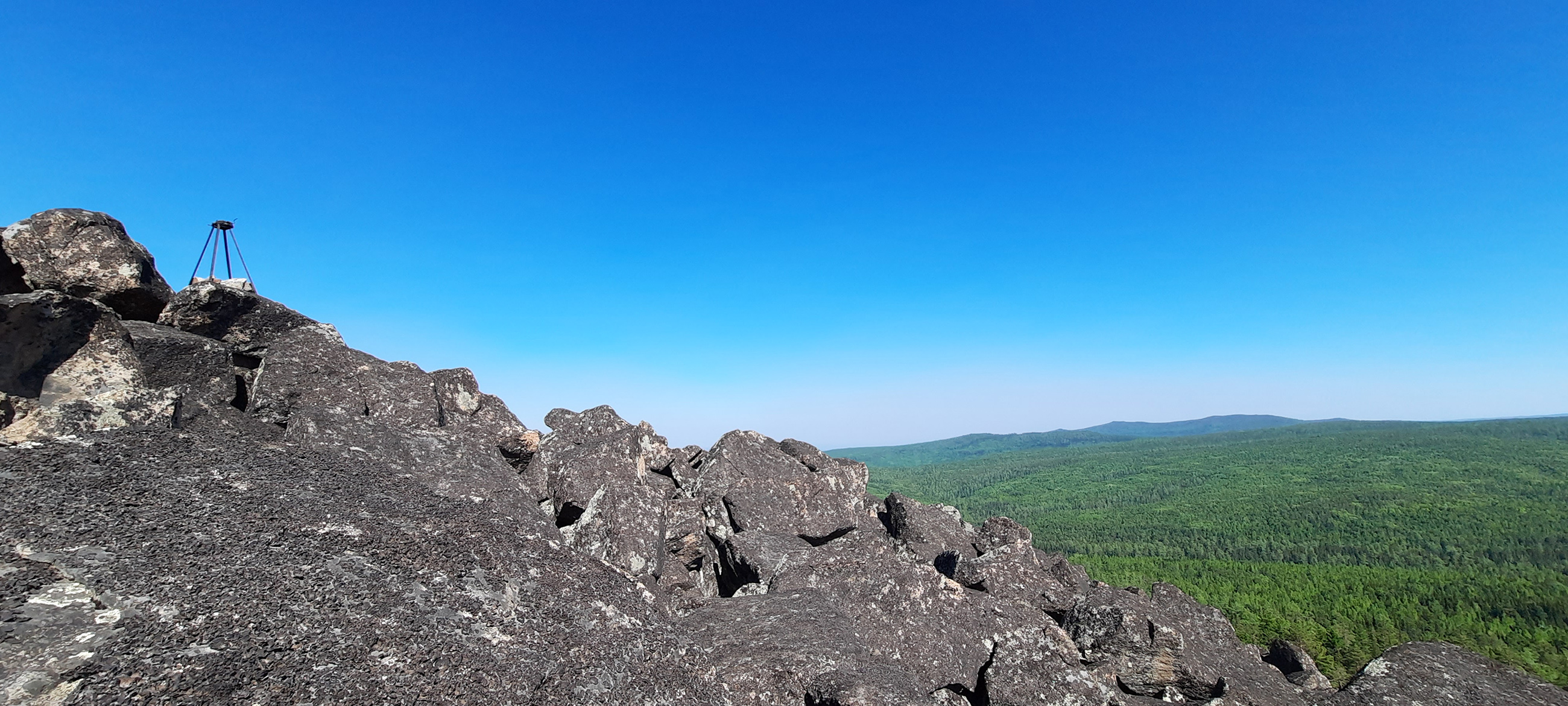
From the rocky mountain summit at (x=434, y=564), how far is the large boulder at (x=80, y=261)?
3cm

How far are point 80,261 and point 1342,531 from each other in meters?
85.9

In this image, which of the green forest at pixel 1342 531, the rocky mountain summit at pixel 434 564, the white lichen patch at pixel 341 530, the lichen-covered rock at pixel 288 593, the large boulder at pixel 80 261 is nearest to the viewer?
the lichen-covered rock at pixel 288 593

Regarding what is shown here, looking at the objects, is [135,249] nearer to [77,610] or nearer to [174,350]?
[174,350]

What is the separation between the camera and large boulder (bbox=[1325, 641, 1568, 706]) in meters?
8.97

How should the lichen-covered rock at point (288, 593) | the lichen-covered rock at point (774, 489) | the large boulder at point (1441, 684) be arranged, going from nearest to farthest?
1. the lichen-covered rock at point (288, 593)
2. the large boulder at point (1441, 684)
3. the lichen-covered rock at point (774, 489)

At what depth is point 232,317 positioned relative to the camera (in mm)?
10305

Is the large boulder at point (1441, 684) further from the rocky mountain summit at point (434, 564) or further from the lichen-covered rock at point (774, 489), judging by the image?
the lichen-covered rock at point (774, 489)

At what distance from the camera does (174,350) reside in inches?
332

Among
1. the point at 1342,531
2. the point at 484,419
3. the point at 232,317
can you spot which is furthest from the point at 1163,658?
the point at 1342,531

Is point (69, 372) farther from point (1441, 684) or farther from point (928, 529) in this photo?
point (1441, 684)

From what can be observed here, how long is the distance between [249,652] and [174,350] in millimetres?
6900

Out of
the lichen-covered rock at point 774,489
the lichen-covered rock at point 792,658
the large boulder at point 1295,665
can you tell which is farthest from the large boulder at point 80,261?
the large boulder at point 1295,665

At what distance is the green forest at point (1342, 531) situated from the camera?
20.9 meters

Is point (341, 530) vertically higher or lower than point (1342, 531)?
higher
